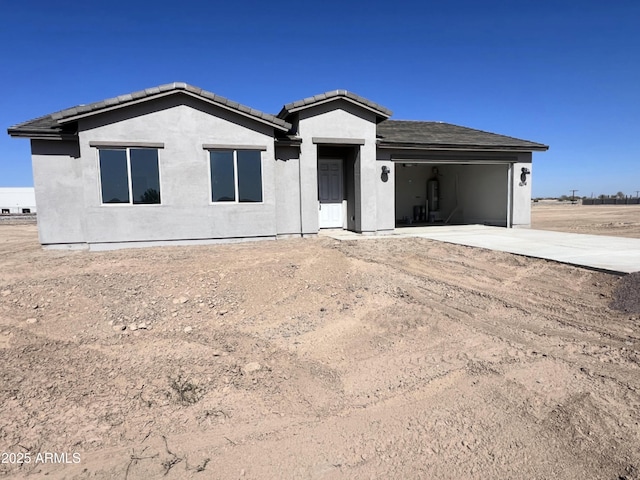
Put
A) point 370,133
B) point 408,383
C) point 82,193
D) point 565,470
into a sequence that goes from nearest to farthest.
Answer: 1. point 565,470
2. point 408,383
3. point 82,193
4. point 370,133

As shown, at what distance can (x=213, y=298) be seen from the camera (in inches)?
254

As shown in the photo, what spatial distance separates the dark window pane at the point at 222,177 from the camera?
1131cm

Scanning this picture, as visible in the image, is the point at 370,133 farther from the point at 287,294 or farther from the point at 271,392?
the point at 271,392

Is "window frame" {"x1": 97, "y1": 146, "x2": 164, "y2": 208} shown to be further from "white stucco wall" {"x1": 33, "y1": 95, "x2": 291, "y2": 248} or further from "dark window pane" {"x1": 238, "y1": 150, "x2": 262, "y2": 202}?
"dark window pane" {"x1": 238, "y1": 150, "x2": 262, "y2": 202}

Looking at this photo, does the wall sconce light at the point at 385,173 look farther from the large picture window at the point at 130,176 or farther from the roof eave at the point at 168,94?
the large picture window at the point at 130,176

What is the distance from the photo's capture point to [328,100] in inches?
491

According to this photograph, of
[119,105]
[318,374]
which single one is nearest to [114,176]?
[119,105]

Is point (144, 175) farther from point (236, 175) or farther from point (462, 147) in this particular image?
point (462, 147)

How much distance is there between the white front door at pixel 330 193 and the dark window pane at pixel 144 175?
6050 mm

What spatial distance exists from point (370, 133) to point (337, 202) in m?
3.11

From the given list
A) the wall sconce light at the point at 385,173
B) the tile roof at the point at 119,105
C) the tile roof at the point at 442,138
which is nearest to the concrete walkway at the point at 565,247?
the wall sconce light at the point at 385,173

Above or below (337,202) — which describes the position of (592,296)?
below

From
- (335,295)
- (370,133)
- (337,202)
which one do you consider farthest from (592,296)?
(337,202)

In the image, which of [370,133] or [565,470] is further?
[370,133]
